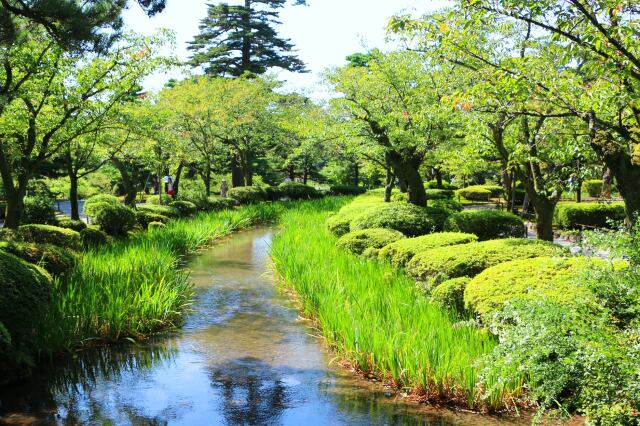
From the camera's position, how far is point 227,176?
3212 cm

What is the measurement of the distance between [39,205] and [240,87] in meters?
12.1

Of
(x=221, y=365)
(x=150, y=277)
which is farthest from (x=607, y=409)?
(x=150, y=277)

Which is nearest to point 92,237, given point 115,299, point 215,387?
point 115,299

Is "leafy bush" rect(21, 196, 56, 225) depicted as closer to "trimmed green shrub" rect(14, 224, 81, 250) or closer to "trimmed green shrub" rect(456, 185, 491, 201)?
"trimmed green shrub" rect(14, 224, 81, 250)

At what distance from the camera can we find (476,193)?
85.6 feet

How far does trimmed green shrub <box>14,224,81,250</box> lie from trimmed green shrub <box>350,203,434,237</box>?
18.6 ft

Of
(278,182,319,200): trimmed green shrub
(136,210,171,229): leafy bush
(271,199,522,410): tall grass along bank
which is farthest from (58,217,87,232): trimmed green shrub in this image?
(278,182,319,200): trimmed green shrub

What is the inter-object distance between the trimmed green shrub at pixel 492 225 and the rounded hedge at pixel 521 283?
412 cm

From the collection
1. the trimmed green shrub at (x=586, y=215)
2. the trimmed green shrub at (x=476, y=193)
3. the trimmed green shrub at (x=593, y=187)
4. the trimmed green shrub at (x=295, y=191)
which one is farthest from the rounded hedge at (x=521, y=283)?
the trimmed green shrub at (x=295, y=191)

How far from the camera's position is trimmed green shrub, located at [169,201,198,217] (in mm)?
17969

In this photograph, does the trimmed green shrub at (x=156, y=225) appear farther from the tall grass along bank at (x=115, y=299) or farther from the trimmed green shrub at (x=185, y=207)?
the tall grass along bank at (x=115, y=299)

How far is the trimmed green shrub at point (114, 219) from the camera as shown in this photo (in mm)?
12484

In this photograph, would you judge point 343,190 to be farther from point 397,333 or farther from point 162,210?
point 397,333

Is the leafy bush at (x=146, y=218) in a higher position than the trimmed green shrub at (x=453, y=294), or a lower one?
higher
